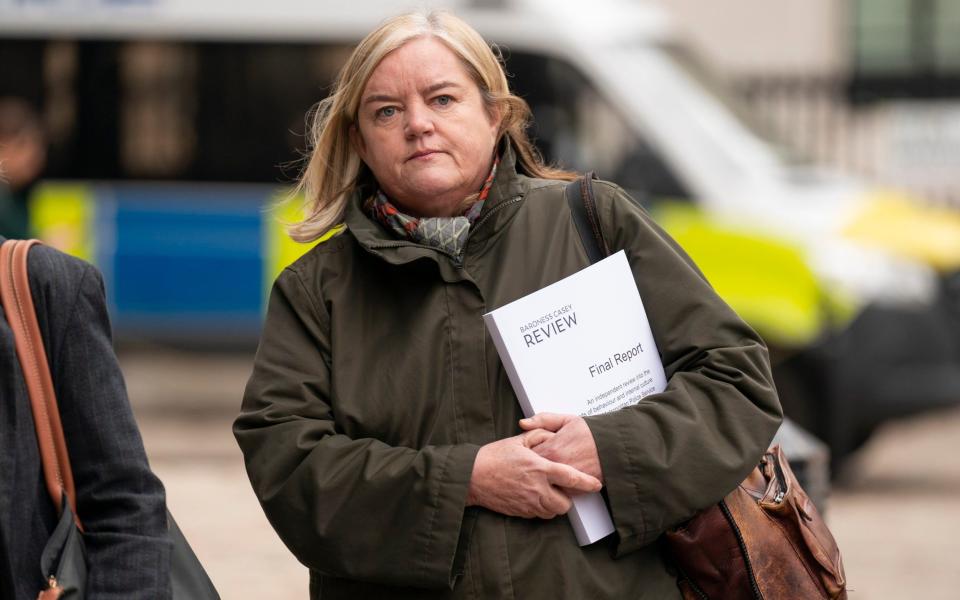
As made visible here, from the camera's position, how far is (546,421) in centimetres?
269

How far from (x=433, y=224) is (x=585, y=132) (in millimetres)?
6929

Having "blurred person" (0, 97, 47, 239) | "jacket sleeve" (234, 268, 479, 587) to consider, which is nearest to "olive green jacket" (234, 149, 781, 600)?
"jacket sleeve" (234, 268, 479, 587)

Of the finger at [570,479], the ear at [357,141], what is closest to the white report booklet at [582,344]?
the finger at [570,479]

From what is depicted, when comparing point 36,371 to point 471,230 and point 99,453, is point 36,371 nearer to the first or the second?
point 99,453

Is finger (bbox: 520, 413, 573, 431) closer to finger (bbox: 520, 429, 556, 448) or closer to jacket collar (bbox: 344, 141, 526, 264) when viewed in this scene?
finger (bbox: 520, 429, 556, 448)

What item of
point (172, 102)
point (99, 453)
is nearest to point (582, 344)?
point (99, 453)

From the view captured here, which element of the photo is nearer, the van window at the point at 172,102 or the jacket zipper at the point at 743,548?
the jacket zipper at the point at 743,548

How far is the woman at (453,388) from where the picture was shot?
105 inches

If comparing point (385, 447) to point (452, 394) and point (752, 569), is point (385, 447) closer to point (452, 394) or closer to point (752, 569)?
point (452, 394)

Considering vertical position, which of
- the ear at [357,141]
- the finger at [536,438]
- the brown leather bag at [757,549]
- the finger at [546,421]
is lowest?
the brown leather bag at [757,549]

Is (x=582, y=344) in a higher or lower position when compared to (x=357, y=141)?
lower

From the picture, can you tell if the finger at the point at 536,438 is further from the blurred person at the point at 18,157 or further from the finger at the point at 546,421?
the blurred person at the point at 18,157

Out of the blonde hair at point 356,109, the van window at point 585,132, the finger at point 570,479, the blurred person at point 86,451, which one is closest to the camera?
the blurred person at point 86,451

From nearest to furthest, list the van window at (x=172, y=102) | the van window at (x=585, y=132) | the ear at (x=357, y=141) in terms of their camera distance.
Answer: the ear at (x=357, y=141) → the van window at (x=585, y=132) → the van window at (x=172, y=102)
